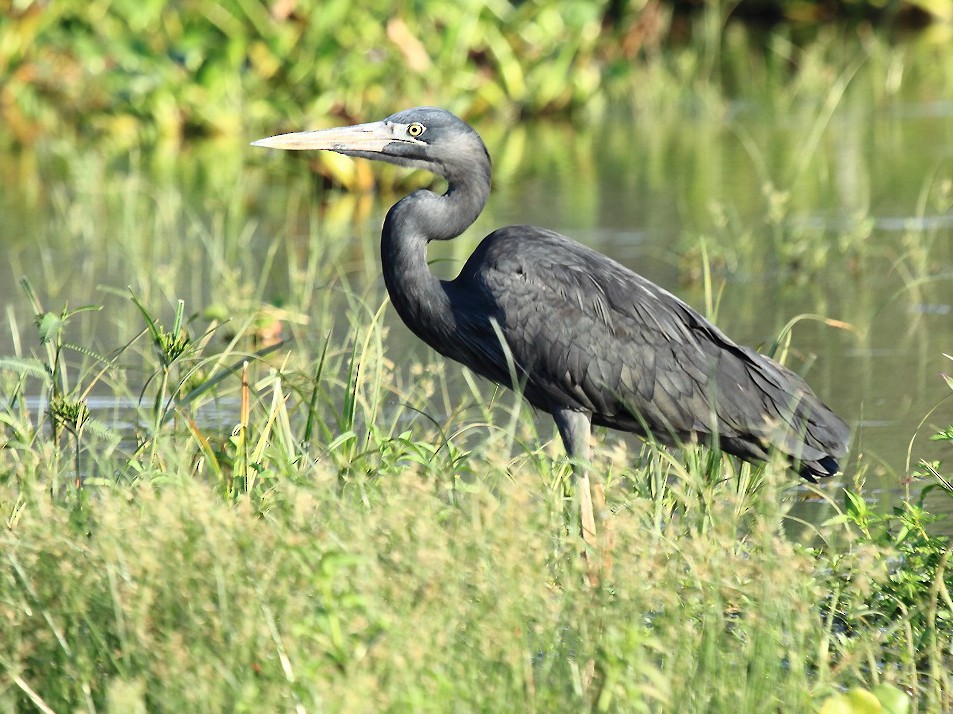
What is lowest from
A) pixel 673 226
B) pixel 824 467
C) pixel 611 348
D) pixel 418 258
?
pixel 673 226

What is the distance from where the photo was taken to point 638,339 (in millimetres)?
4434

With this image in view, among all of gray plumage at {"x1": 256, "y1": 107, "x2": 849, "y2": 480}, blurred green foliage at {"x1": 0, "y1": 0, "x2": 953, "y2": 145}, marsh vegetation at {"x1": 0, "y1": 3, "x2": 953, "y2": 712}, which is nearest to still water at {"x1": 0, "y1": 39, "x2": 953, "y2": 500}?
marsh vegetation at {"x1": 0, "y1": 3, "x2": 953, "y2": 712}

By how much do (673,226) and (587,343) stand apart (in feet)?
14.0

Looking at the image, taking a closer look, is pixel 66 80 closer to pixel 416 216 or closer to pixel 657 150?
pixel 657 150

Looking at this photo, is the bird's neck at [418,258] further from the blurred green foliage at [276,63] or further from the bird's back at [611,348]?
the blurred green foliage at [276,63]

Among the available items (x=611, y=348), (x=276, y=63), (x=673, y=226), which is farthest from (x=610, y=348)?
(x=276, y=63)

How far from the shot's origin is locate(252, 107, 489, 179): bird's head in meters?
4.61

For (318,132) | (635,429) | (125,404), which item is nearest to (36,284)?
(125,404)

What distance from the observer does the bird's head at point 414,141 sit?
181 inches

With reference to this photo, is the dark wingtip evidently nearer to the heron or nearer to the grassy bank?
the heron

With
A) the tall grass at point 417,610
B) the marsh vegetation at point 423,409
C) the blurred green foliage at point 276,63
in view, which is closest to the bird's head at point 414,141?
the marsh vegetation at point 423,409

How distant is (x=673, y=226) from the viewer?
28.1 ft

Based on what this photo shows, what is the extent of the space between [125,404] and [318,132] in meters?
1.46

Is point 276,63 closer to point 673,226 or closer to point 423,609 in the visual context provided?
point 673,226
